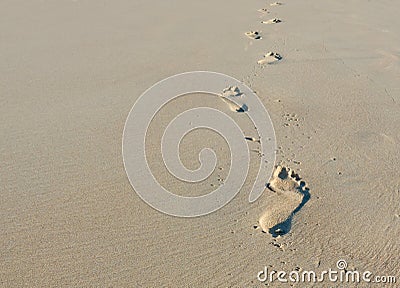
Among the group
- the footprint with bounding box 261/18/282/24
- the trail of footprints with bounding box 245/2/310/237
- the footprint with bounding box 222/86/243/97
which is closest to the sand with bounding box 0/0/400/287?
the trail of footprints with bounding box 245/2/310/237

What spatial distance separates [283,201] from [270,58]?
11.1 ft

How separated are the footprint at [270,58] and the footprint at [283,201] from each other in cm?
271

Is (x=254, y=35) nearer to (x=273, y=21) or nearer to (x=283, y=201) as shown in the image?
(x=273, y=21)

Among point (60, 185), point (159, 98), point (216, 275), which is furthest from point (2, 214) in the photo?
point (159, 98)

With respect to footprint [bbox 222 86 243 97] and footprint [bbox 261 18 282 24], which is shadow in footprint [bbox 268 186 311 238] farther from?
footprint [bbox 261 18 282 24]

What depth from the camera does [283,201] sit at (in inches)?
168

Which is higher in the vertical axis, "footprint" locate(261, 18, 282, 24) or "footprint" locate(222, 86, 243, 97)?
"footprint" locate(261, 18, 282, 24)

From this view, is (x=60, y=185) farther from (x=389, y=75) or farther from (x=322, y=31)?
(x=322, y=31)

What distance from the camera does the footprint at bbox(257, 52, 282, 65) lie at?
22.6ft

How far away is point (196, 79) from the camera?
6.52 meters

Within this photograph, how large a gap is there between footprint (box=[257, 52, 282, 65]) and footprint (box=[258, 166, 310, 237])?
2711mm

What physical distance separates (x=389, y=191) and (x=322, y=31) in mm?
4421

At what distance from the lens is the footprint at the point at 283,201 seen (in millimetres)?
4012

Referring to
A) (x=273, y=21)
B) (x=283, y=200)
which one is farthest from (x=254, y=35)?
(x=283, y=200)
